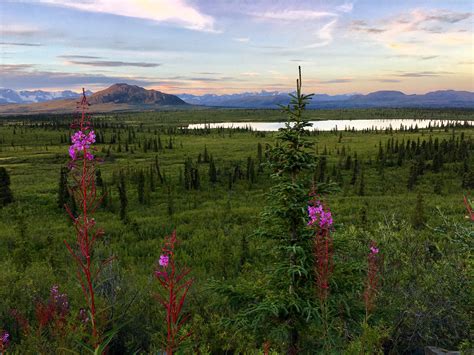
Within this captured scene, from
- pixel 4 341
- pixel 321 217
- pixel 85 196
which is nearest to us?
pixel 85 196

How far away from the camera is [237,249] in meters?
17.7

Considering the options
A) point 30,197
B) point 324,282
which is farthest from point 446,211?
point 30,197

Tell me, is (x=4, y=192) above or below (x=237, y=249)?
above

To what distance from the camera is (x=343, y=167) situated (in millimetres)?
46688

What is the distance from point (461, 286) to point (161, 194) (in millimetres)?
28237

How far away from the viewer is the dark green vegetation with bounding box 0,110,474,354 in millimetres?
7129

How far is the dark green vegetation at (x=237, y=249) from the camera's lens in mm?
7129

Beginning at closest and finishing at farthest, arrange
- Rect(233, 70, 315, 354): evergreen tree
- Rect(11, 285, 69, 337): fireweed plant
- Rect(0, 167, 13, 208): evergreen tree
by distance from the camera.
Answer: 1. Rect(11, 285, 69, 337): fireweed plant
2. Rect(233, 70, 315, 354): evergreen tree
3. Rect(0, 167, 13, 208): evergreen tree

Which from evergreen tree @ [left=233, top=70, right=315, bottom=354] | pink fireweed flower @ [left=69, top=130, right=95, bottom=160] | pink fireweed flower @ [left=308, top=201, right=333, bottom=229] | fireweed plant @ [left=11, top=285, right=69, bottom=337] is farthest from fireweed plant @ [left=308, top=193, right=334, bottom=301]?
fireweed plant @ [left=11, top=285, right=69, bottom=337]

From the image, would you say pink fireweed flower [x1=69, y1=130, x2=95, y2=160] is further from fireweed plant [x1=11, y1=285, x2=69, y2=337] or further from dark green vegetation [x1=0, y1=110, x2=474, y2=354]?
fireweed plant [x1=11, y1=285, x2=69, y2=337]

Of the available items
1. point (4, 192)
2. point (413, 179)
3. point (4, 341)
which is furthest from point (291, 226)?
point (413, 179)

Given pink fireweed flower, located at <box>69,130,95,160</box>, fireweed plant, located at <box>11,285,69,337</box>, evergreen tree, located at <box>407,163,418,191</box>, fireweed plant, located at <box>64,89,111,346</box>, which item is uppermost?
pink fireweed flower, located at <box>69,130,95,160</box>

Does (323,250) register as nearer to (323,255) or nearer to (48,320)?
(323,255)

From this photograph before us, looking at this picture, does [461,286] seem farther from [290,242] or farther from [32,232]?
[32,232]
